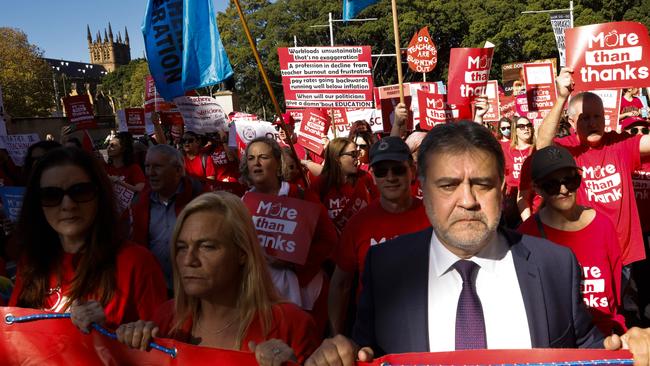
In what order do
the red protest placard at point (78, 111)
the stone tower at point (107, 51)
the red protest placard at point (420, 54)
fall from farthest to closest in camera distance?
the stone tower at point (107, 51), the red protest placard at point (420, 54), the red protest placard at point (78, 111)

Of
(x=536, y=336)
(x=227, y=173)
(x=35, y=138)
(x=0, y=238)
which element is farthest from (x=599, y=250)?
(x=35, y=138)

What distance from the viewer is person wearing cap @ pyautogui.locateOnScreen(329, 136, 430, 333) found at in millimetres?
3574

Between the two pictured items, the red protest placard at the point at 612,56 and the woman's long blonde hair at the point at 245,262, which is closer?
the woman's long blonde hair at the point at 245,262

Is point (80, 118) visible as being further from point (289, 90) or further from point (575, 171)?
point (575, 171)

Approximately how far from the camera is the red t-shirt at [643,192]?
486 cm

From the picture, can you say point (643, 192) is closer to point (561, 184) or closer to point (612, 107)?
point (561, 184)

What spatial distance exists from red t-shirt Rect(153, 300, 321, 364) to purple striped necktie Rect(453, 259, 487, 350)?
1.84ft

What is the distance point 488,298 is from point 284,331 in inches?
27.9

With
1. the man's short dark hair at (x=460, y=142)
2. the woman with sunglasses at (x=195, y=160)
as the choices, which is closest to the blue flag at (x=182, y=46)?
the woman with sunglasses at (x=195, y=160)

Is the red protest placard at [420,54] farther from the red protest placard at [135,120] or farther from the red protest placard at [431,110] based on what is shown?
the red protest placard at [431,110]

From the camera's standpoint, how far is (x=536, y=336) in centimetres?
196

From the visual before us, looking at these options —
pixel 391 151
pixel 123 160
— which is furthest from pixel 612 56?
pixel 123 160

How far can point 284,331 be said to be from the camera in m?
2.27

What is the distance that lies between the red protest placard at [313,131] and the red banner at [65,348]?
23.4 feet
